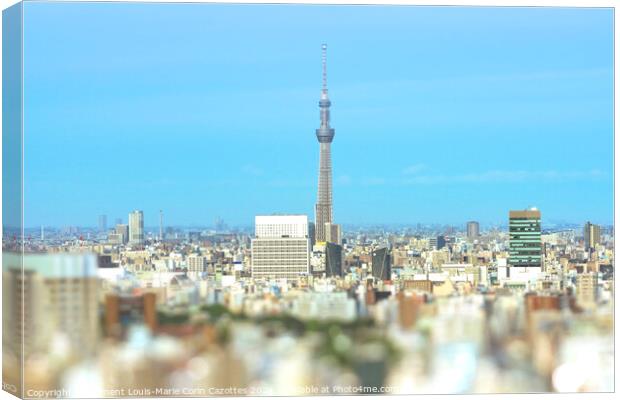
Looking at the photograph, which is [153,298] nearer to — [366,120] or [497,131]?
[366,120]

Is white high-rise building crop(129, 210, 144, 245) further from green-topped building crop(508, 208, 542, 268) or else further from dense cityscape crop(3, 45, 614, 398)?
green-topped building crop(508, 208, 542, 268)

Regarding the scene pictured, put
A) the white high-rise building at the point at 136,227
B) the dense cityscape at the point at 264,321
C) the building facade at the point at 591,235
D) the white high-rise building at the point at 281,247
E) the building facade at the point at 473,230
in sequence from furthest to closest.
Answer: the building facade at the point at 473,230
the white high-rise building at the point at 281,247
the building facade at the point at 591,235
the white high-rise building at the point at 136,227
the dense cityscape at the point at 264,321

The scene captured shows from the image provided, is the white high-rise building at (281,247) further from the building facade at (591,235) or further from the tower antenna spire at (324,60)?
the building facade at (591,235)

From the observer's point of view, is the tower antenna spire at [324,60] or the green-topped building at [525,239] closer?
the tower antenna spire at [324,60]

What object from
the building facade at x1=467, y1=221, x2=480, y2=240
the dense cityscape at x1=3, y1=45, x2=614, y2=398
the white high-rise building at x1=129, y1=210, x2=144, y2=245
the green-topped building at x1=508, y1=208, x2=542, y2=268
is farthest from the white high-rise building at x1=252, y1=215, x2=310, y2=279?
the green-topped building at x1=508, y1=208, x2=542, y2=268

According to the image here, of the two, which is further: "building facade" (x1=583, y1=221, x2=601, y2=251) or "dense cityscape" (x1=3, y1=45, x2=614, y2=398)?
"building facade" (x1=583, y1=221, x2=601, y2=251)

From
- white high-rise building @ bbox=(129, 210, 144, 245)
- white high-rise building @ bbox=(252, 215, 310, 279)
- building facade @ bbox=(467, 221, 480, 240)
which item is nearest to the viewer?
white high-rise building @ bbox=(129, 210, 144, 245)

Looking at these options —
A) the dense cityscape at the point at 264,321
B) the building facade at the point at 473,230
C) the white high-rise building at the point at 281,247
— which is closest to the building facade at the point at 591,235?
the dense cityscape at the point at 264,321
